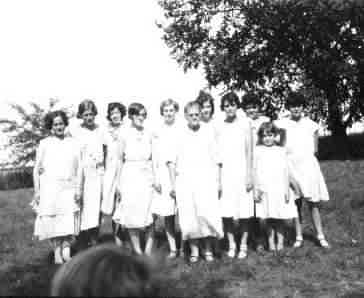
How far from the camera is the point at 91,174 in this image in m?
7.74

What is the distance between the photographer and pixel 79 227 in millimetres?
7477

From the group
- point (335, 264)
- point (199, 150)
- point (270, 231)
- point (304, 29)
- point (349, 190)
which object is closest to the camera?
point (335, 264)

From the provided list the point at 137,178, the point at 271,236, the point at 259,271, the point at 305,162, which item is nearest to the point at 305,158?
the point at 305,162

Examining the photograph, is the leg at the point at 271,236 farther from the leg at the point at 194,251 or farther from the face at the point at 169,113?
the face at the point at 169,113

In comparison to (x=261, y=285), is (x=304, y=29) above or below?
above

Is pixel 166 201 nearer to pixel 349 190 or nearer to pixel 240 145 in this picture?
pixel 240 145

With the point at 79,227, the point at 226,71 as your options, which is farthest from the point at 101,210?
the point at 226,71

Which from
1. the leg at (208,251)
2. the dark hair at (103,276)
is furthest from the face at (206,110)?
the dark hair at (103,276)

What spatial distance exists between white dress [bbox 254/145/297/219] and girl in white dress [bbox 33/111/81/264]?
2809mm

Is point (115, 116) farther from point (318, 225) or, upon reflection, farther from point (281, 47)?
point (281, 47)

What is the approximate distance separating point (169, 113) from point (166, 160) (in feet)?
2.48

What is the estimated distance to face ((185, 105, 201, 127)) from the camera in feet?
23.7

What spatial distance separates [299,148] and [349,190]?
531 centimetres

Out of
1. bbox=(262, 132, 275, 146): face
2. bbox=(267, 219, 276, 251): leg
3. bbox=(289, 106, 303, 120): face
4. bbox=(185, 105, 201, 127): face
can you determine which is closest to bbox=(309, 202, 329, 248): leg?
bbox=(267, 219, 276, 251): leg
